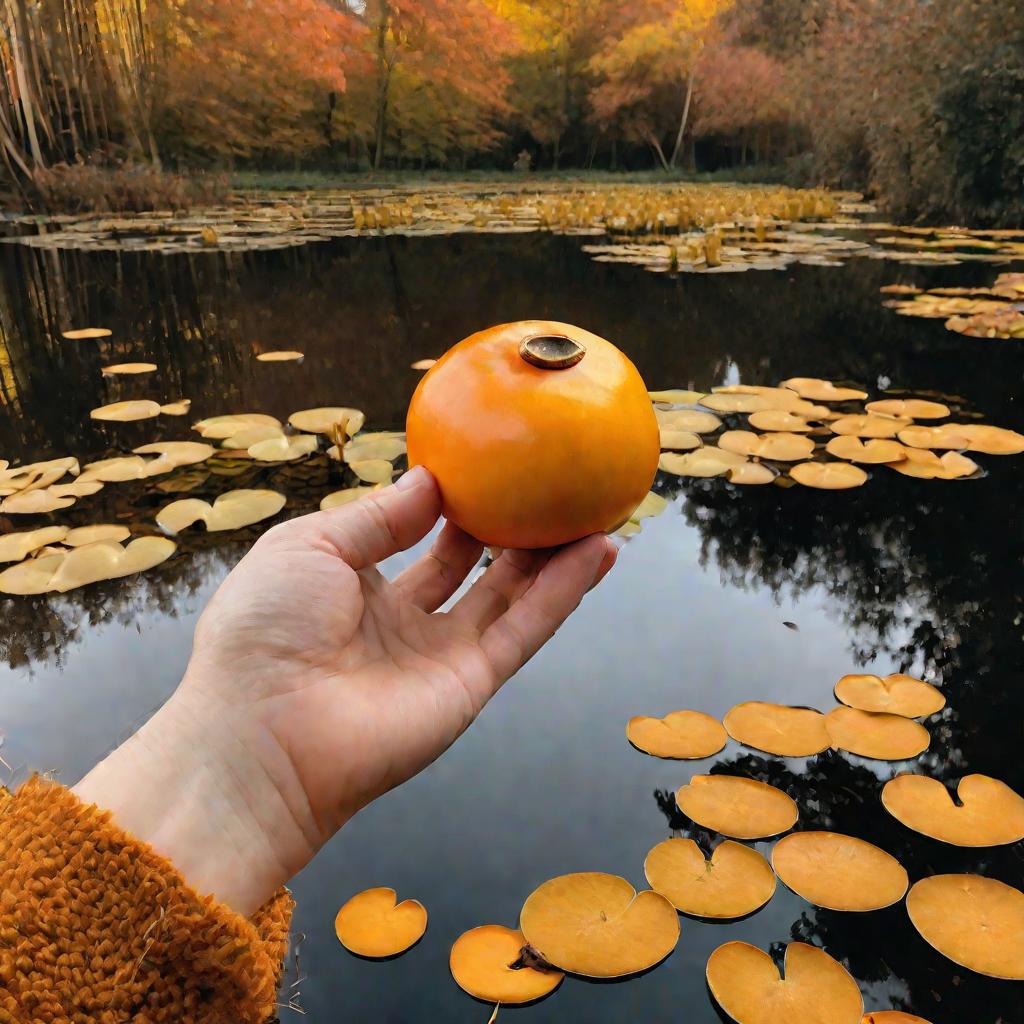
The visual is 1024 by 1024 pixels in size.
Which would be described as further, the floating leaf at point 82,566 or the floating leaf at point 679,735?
the floating leaf at point 82,566

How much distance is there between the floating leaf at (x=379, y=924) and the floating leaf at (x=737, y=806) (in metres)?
0.34

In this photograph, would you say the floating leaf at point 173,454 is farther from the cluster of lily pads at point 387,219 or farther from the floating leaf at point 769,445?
the cluster of lily pads at point 387,219

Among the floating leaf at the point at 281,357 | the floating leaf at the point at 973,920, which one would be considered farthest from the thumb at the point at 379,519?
the floating leaf at the point at 281,357

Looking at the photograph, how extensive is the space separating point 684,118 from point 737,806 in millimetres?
18747

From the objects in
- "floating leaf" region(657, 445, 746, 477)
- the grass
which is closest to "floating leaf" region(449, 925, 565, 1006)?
"floating leaf" region(657, 445, 746, 477)

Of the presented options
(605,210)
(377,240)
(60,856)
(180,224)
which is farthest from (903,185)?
(60,856)

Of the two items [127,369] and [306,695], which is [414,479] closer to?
[306,695]

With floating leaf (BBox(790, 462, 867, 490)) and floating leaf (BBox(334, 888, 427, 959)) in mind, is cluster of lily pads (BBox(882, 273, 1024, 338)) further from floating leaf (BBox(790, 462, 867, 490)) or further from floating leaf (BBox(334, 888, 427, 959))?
floating leaf (BBox(334, 888, 427, 959))

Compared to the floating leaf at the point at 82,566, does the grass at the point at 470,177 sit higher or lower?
higher

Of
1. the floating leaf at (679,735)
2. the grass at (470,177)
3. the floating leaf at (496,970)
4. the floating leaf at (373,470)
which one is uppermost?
the grass at (470,177)

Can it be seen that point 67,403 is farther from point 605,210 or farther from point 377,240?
point 605,210

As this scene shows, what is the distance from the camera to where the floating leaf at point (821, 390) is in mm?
2424

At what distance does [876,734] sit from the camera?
1.07 metres

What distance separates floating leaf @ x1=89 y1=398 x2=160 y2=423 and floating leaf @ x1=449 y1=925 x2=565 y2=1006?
6.36 feet
